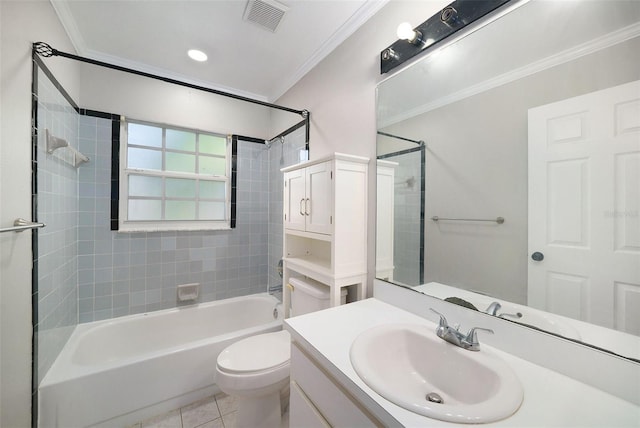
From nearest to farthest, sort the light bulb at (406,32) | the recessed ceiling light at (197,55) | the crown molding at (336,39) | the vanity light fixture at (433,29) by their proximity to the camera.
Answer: the vanity light fixture at (433,29)
the light bulb at (406,32)
the crown molding at (336,39)
the recessed ceiling light at (197,55)

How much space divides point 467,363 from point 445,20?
4.47ft

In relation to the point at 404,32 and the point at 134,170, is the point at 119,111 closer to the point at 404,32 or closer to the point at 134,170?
the point at 134,170

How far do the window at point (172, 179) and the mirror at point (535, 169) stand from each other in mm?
2039

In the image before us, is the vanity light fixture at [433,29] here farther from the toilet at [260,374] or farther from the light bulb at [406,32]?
the toilet at [260,374]

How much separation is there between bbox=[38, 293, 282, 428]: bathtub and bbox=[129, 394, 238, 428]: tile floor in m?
0.04

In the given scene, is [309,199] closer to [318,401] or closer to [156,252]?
[318,401]

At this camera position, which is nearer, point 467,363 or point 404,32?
point 467,363

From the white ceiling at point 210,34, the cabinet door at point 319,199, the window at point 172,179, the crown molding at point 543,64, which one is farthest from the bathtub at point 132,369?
the white ceiling at point 210,34

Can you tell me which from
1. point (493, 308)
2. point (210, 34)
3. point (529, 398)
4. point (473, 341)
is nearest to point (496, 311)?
point (493, 308)

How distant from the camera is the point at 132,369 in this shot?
148 centimetres

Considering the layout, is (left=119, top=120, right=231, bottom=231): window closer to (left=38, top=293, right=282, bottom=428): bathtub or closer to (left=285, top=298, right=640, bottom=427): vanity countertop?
(left=38, top=293, right=282, bottom=428): bathtub

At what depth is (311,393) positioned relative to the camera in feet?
2.87

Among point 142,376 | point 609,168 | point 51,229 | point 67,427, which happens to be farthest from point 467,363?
point 51,229

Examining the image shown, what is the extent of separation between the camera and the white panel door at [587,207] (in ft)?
2.06
